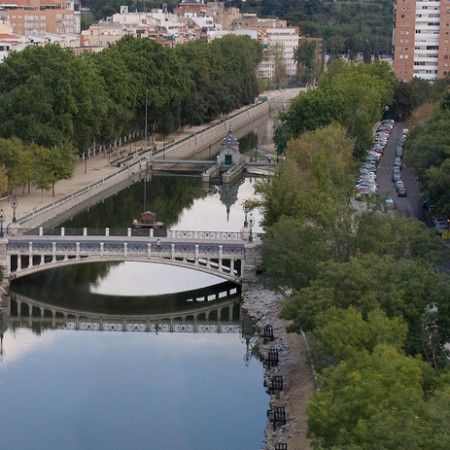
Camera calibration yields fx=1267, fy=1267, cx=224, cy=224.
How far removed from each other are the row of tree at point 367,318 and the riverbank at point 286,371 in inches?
54.8

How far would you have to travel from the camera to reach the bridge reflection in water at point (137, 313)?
46.8 metres

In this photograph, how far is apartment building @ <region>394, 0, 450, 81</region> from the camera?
119250 millimetres

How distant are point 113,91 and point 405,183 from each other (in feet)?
80.1

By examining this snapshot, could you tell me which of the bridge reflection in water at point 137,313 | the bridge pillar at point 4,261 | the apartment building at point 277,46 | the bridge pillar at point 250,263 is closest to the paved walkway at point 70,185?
the bridge pillar at point 4,261

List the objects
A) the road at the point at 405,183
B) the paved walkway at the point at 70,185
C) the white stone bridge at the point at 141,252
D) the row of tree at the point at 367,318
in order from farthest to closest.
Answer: the paved walkway at the point at 70,185 < the road at the point at 405,183 < the white stone bridge at the point at 141,252 < the row of tree at the point at 367,318

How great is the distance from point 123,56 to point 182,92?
7697mm

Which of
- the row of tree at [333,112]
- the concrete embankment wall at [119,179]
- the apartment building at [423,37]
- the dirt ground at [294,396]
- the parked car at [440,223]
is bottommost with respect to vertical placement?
the dirt ground at [294,396]

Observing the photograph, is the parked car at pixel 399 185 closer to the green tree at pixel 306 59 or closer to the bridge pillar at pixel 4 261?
the bridge pillar at pixel 4 261

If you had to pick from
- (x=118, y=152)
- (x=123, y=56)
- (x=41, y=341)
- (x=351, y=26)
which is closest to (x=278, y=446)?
(x=41, y=341)

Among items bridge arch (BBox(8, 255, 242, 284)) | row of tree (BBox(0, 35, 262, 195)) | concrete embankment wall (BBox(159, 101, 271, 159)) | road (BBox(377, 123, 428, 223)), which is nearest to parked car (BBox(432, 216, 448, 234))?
road (BBox(377, 123, 428, 223))

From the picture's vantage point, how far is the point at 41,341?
4488 centimetres

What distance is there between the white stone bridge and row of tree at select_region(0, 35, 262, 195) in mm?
17545

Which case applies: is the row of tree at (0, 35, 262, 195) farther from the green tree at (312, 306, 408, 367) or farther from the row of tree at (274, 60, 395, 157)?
the green tree at (312, 306, 408, 367)

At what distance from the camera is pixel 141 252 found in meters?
49.4
